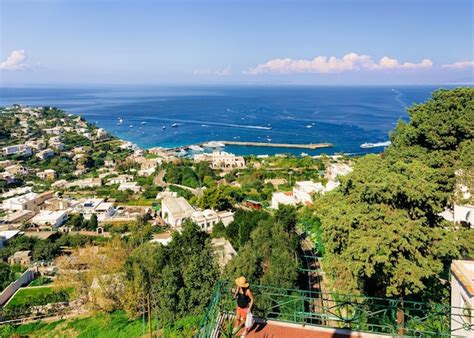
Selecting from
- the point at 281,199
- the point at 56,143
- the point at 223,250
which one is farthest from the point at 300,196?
the point at 56,143

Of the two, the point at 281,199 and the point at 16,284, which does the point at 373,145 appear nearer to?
the point at 281,199

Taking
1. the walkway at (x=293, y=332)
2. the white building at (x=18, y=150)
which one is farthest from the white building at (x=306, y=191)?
the white building at (x=18, y=150)

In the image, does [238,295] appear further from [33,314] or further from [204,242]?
[33,314]

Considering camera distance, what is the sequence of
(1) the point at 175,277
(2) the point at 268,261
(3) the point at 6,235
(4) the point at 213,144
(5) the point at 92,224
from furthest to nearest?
(4) the point at 213,144 → (5) the point at 92,224 → (3) the point at 6,235 → (2) the point at 268,261 → (1) the point at 175,277

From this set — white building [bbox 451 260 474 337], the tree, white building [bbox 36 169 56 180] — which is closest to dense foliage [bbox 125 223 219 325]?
white building [bbox 451 260 474 337]

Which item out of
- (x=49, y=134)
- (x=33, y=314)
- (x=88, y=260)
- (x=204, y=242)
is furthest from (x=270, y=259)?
(x=49, y=134)

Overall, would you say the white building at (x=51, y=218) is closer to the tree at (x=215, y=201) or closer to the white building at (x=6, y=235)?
the white building at (x=6, y=235)
